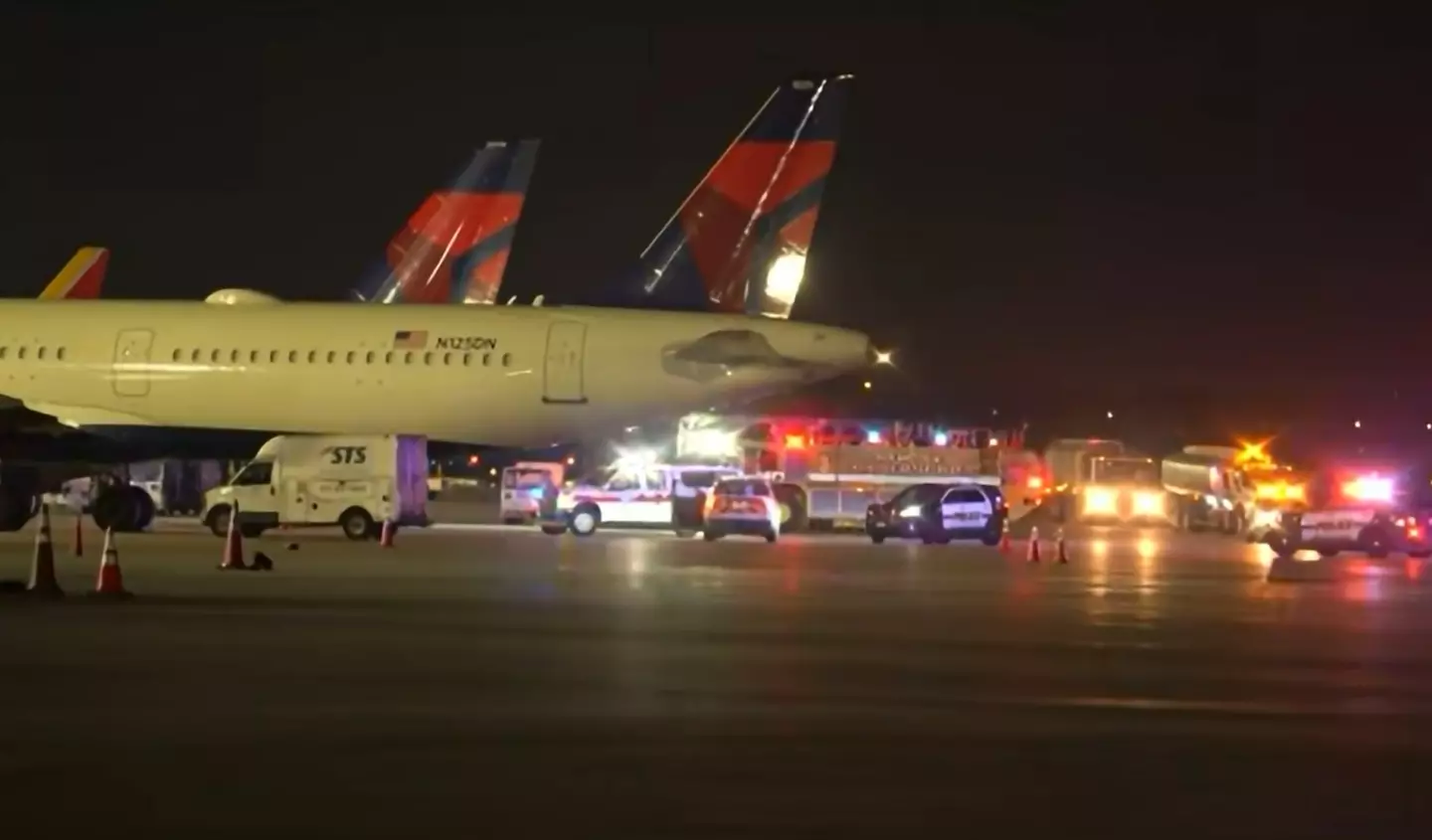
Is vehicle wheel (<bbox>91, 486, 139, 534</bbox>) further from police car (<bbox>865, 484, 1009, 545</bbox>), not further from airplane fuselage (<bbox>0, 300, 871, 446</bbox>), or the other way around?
police car (<bbox>865, 484, 1009, 545</bbox>)

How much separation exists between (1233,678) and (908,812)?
21.7ft

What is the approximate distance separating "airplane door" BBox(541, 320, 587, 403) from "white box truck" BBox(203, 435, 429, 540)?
315 cm

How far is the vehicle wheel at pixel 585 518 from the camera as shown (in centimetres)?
4434

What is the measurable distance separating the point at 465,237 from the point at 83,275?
1545 cm

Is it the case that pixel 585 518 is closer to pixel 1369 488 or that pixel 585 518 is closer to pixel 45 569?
pixel 45 569

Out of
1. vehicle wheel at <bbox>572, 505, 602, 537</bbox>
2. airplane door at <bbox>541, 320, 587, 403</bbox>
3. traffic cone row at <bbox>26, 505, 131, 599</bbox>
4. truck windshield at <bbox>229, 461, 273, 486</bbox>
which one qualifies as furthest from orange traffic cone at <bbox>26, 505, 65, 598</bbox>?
vehicle wheel at <bbox>572, 505, 602, 537</bbox>

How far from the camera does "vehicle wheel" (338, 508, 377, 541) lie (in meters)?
38.4

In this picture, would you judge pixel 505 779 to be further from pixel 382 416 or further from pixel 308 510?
pixel 382 416

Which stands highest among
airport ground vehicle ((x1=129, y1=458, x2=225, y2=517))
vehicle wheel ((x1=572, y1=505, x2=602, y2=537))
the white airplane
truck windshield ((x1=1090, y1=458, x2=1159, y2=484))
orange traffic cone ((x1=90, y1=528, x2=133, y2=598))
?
the white airplane

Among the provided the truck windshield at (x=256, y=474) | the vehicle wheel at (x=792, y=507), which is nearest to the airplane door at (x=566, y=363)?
the truck windshield at (x=256, y=474)

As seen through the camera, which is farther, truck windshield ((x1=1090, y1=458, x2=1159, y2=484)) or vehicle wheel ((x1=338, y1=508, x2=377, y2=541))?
truck windshield ((x1=1090, y1=458, x2=1159, y2=484))

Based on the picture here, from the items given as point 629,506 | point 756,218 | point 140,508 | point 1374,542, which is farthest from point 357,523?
point 1374,542

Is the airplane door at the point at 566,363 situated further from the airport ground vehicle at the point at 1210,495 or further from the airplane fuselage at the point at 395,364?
the airport ground vehicle at the point at 1210,495

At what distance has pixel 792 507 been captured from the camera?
1945 inches
